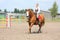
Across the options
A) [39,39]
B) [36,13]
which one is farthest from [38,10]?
[39,39]

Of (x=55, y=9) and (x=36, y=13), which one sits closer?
(x=36, y=13)

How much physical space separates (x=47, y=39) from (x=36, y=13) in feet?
16.3

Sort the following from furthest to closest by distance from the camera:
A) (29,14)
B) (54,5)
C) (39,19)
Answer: (54,5), (39,19), (29,14)

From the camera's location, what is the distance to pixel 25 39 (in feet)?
42.5

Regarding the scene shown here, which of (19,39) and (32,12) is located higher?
(32,12)

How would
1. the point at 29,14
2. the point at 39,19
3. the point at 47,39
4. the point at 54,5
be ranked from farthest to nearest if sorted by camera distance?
the point at 54,5
the point at 39,19
the point at 29,14
the point at 47,39

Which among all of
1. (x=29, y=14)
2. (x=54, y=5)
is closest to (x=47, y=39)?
(x=29, y=14)

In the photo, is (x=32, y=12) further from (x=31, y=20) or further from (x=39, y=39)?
(x=39, y=39)

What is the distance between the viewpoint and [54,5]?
269 feet

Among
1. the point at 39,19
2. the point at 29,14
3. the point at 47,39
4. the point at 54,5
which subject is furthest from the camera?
the point at 54,5

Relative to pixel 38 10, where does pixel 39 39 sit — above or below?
below

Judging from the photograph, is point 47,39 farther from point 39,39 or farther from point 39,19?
point 39,19

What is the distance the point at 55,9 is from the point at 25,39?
233 feet

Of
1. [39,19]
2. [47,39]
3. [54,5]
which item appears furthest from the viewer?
[54,5]
